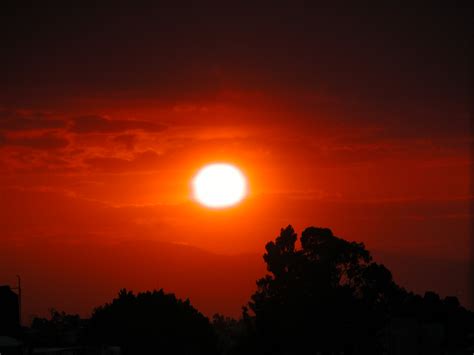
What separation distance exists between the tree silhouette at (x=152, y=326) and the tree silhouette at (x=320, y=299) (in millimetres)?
16520

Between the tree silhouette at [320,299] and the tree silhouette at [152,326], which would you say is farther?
the tree silhouette at [152,326]

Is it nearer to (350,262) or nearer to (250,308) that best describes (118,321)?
(250,308)

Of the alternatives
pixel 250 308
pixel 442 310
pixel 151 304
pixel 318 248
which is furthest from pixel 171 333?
pixel 442 310

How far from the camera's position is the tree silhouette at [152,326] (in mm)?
112375

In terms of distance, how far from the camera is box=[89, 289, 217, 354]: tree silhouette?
4424 inches

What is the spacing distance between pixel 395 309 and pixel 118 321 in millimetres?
34559

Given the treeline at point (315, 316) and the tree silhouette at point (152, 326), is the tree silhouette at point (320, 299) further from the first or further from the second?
the tree silhouette at point (152, 326)

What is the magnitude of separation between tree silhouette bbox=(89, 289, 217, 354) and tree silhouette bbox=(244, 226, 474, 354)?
1652 centimetres

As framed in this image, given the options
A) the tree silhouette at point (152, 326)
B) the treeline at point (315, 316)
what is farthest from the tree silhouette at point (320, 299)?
the tree silhouette at point (152, 326)

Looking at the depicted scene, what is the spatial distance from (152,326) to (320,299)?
26.0 m

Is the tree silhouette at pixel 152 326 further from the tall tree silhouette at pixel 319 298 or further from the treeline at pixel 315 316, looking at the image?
the tall tree silhouette at pixel 319 298

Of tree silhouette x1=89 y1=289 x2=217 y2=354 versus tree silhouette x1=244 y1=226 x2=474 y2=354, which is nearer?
tree silhouette x1=244 y1=226 x2=474 y2=354

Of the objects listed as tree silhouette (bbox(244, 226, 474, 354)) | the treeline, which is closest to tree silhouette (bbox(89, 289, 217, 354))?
the treeline

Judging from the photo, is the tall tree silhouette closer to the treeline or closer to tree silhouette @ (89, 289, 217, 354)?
the treeline
